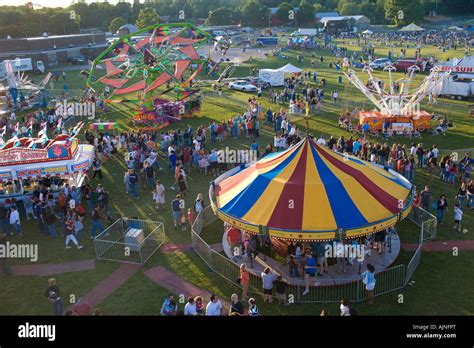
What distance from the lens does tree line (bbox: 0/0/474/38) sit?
3307 inches

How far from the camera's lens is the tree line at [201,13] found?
276 ft

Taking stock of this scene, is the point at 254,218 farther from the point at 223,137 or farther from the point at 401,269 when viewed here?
the point at 223,137

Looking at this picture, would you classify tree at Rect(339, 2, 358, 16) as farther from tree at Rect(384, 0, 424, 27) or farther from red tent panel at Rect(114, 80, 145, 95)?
red tent panel at Rect(114, 80, 145, 95)

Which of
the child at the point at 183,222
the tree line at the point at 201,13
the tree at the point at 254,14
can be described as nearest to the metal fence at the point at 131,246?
the child at the point at 183,222

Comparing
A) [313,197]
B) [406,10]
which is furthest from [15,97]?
[406,10]

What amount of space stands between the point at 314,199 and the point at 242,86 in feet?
94.8

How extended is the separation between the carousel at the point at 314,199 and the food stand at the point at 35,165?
7.35 meters

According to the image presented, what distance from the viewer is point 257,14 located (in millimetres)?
108625

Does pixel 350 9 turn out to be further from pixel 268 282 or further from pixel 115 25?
pixel 268 282

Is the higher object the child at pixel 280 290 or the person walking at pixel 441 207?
the person walking at pixel 441 207

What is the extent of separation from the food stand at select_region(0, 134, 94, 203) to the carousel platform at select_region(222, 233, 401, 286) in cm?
829

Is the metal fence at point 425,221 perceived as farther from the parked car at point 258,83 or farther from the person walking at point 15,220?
the parked car at point 258,83

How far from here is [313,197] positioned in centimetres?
1323
